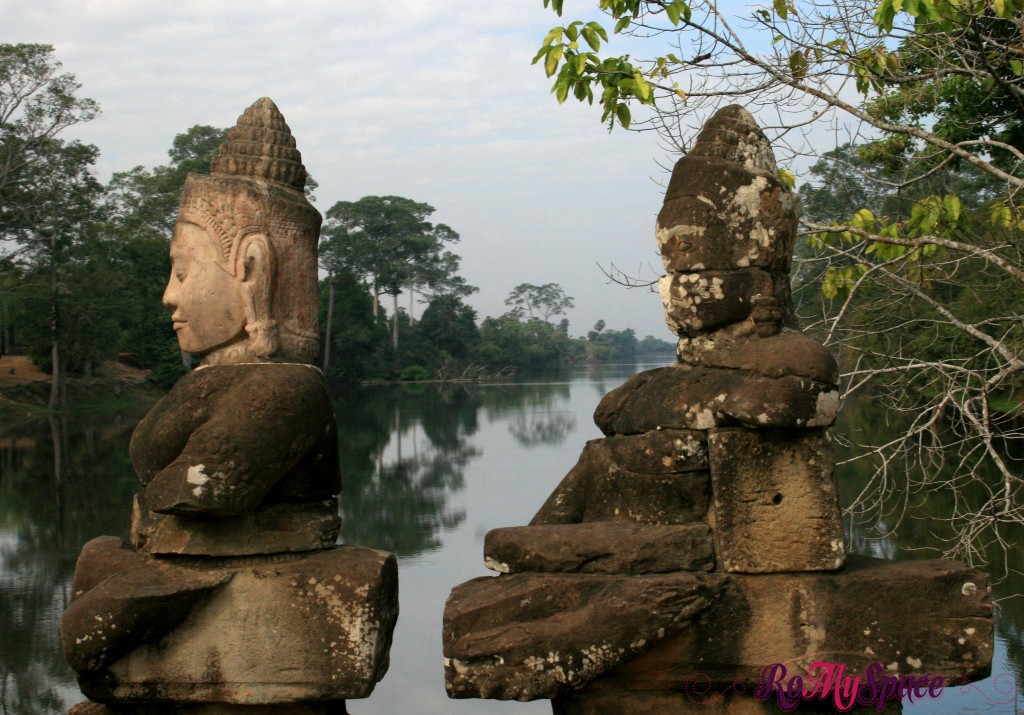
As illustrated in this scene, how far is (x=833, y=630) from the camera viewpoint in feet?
12.5

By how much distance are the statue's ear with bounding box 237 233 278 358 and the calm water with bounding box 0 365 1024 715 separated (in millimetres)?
3140

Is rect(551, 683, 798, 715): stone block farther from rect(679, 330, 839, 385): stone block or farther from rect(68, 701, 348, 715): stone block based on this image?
rect(679, 330, 839, 385): stone block

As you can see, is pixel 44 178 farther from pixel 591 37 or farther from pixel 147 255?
pixel 591 37

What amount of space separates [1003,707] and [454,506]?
813 cm

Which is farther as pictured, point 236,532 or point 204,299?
point 204,299

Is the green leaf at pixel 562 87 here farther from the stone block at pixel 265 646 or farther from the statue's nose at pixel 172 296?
the stone block at pixel 265 646

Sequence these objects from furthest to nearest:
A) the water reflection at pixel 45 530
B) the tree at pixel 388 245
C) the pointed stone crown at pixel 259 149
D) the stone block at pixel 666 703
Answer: the tree at pixel 388 245
the water reflection at pixel 45 530
the pointed stone crown at pixel 259 149
the stone block at pixel 666 703

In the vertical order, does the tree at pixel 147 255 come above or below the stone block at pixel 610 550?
above

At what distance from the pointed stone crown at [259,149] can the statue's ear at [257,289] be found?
0.33m

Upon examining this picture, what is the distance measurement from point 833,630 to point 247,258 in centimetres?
274

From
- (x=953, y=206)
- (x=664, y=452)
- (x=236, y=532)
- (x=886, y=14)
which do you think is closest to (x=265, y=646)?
(x=236, y=532)

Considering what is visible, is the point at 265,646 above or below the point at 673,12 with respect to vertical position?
below

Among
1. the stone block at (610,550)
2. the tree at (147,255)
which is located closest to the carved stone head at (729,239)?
the stone block at (610,550)

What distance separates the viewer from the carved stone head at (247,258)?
4.51 m
